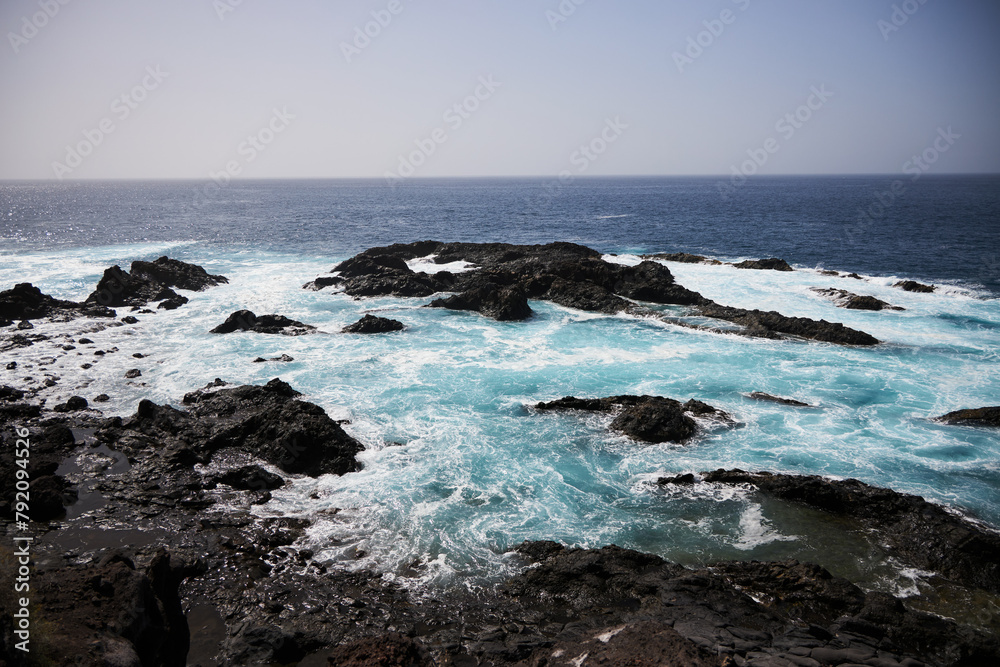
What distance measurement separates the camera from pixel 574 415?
2086 cm

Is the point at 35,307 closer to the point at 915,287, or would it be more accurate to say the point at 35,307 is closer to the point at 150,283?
the point at 150,283

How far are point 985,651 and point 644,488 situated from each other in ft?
25.6

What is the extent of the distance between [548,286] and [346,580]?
3008 cm

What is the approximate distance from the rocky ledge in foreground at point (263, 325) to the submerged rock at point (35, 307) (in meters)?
8.72

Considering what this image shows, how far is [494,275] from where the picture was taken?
136ft

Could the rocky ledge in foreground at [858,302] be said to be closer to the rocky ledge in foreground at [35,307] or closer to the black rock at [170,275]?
the black rock at [170,275]

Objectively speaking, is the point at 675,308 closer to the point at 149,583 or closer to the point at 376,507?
the point at 376,507

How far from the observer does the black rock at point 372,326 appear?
3177 centimetres

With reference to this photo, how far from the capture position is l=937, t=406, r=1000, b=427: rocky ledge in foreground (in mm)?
19672

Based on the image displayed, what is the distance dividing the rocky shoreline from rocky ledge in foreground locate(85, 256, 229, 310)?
1866 cm

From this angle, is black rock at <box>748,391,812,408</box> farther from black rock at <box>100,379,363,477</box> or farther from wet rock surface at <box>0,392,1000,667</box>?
black rock at <box>100,379,363,477</box>

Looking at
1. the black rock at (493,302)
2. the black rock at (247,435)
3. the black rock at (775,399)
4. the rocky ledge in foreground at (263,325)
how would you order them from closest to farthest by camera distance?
the black rock at (247,435) → the black rock at (775,399) → the rocky ledge in foreground at (263,325) → the black rock at (493,302)

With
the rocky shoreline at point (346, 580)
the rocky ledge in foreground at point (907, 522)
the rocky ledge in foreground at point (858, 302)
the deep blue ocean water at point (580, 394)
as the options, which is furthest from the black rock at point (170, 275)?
the rocky ledge in foreground at point (858, 302)

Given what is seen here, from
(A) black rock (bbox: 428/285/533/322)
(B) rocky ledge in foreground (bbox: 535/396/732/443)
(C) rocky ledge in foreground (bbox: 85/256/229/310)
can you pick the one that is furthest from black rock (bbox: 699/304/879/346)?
(C) rocky ledge in foreground (bbox: 85/256/229/310)
